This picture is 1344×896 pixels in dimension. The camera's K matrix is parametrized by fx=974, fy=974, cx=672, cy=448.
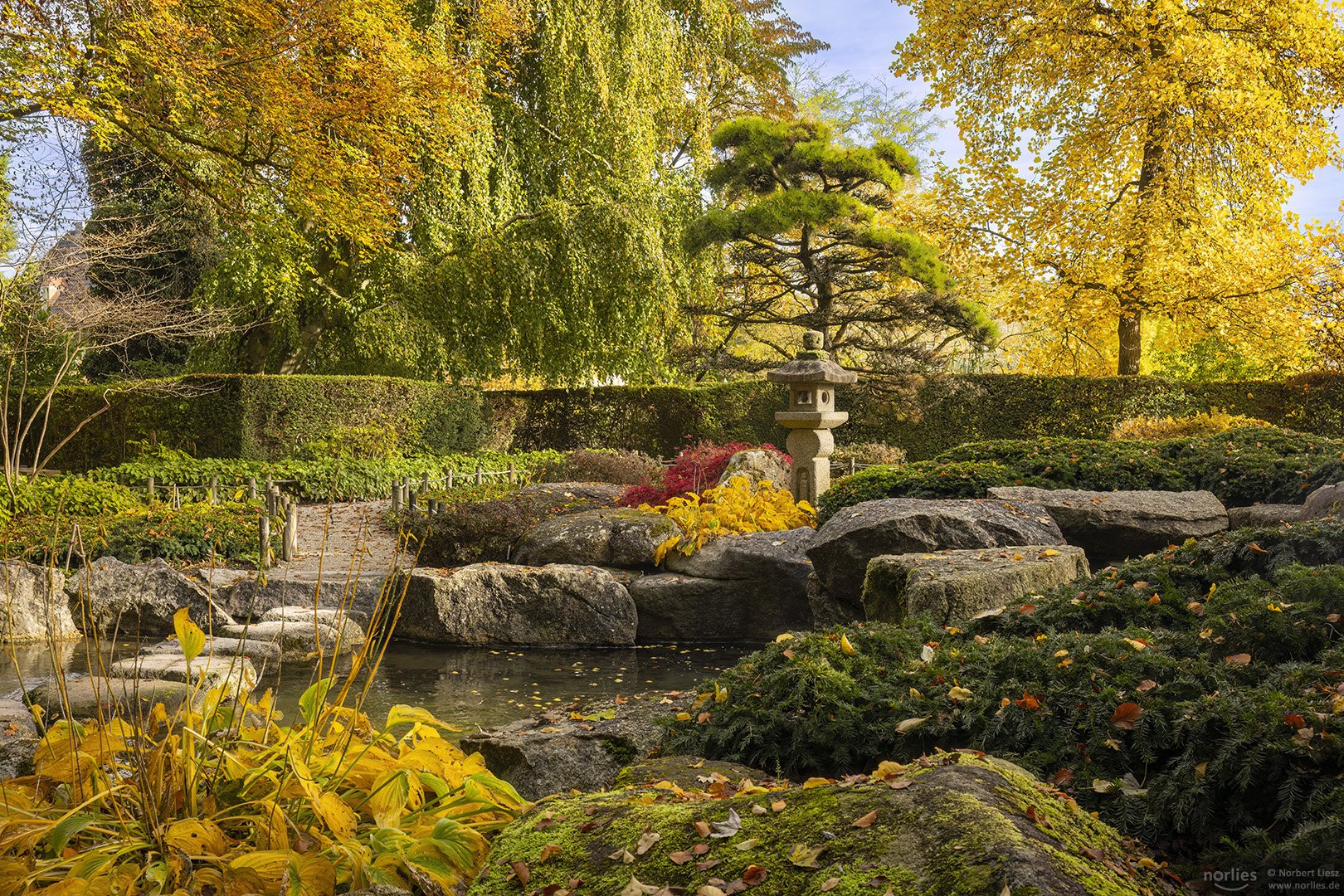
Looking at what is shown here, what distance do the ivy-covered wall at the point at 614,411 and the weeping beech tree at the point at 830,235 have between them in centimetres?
114

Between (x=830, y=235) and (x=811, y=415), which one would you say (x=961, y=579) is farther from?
(x=830, y=235)

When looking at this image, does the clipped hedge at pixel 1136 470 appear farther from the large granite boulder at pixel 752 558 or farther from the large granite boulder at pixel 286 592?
the large granite boulder at pixel 286 592

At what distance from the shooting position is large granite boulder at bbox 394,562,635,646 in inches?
302

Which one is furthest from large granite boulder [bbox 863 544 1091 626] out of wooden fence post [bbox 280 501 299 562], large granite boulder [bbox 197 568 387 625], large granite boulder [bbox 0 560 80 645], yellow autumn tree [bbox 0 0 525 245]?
yellow autumn tree [bbox 0 0 525 245]

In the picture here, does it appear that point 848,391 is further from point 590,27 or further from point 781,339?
point 781,339

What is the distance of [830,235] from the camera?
58.9ft

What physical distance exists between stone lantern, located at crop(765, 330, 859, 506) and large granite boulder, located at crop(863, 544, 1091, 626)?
476 centimetres

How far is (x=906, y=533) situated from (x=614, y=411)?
12.9 m

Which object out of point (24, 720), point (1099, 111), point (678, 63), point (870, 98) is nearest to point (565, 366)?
point (678, 63)

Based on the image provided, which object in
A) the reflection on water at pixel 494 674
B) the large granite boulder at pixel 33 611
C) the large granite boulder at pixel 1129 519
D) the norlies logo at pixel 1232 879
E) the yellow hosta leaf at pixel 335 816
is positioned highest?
the large granite boulder at pixel 1129 519

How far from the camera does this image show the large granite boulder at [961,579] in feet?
14.9

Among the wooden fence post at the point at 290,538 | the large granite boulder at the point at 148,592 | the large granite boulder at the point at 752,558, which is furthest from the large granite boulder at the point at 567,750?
the wooden fence post at the point at 290,538

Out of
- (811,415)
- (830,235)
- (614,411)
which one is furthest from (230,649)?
(830,235)

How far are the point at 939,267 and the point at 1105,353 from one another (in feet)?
26.3
